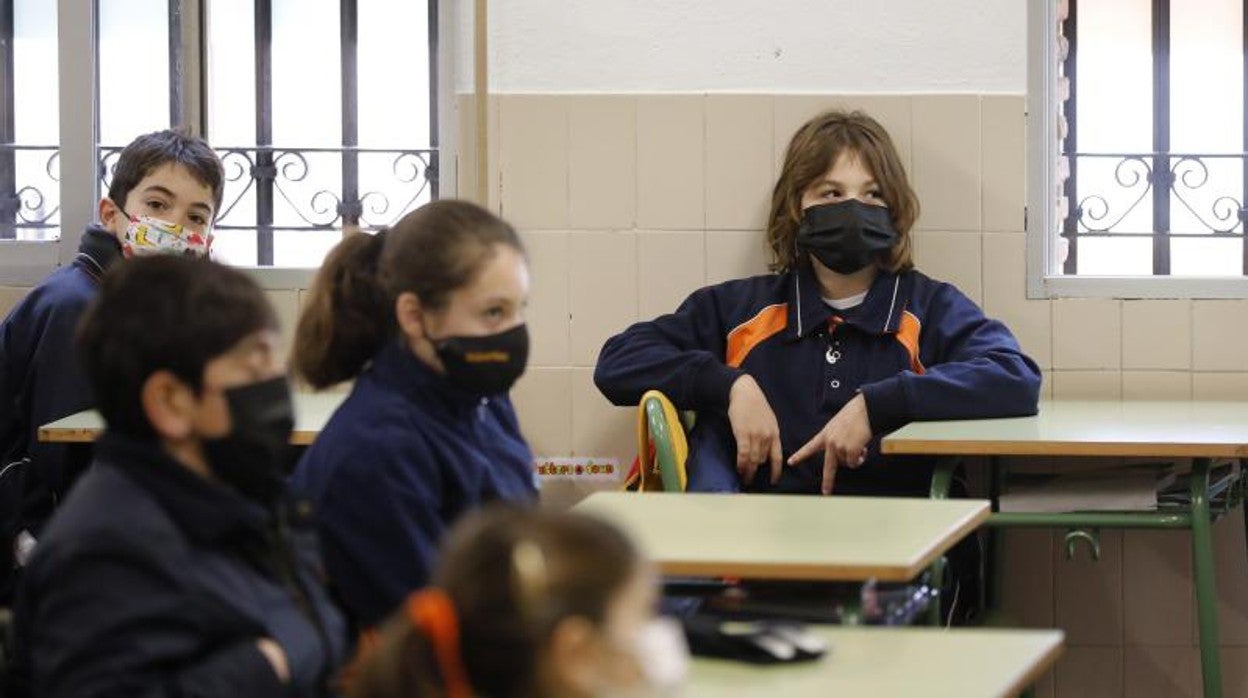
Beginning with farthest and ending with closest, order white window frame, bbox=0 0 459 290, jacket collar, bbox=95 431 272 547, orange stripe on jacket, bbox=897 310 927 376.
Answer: white window frame, bbox=0 0 459 290, orange stripe on jacket, bbox=897 310 927 376, jacket collar, bbox=95 431 272 547

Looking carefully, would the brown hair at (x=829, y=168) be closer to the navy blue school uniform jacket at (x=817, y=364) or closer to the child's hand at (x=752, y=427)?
the navy blue school uniform jacket at (x=817, y=364)

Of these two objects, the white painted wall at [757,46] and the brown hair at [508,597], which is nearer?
the brown hair at [508,597]

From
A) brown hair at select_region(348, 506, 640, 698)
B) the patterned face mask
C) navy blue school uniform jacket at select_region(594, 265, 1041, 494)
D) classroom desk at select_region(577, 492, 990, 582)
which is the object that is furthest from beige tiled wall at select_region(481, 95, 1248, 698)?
brown hair at select_region(348, 506, 640, 698)

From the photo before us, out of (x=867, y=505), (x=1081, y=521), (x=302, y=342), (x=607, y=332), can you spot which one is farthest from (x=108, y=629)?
(x=607, y=332)

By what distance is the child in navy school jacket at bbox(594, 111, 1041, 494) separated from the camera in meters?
3.95

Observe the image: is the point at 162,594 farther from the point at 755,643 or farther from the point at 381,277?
the point at 381,277

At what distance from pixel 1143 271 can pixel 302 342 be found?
2.64 m

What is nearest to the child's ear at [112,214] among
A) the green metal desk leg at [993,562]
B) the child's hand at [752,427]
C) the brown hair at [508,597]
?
the child's hand at [752,427]

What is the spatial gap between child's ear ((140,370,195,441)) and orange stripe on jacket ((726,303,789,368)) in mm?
2351

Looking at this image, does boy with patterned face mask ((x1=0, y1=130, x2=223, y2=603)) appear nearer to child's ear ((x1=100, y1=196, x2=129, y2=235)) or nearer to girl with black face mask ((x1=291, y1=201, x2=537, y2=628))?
child's ear ((x1=100, y1=196, x2=129, y2=235))

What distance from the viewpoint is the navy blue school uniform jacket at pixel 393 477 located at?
2.35 meters

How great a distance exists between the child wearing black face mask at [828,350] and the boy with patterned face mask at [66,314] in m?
0.99

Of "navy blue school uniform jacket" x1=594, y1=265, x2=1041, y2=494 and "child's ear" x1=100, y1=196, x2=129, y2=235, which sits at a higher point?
"child's ear" x1=100, y1=196, x2=129, y2=235

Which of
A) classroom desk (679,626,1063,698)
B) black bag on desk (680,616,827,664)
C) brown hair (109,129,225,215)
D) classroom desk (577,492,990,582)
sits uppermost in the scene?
brown hair (109,129,225,215)
